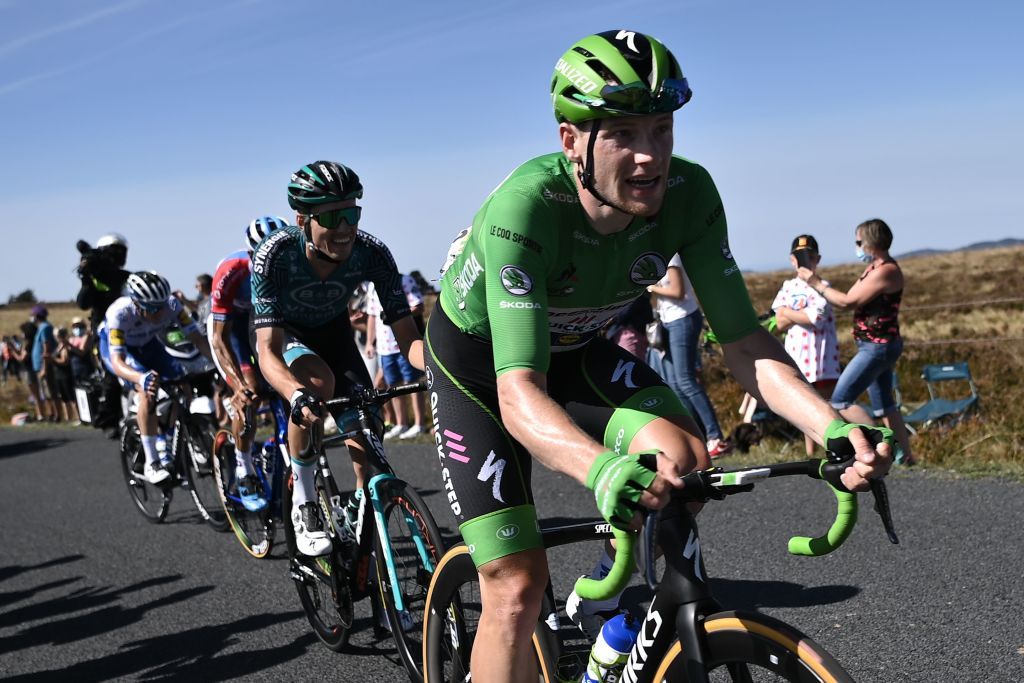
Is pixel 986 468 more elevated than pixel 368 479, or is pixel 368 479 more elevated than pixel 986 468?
pixel 368 479

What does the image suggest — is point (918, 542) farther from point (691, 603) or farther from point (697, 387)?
point (691, 603)

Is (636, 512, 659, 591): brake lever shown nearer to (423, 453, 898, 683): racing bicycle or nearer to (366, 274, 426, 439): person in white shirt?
(423, 453, 898, 683): racing bicycle

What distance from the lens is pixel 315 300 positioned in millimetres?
5984

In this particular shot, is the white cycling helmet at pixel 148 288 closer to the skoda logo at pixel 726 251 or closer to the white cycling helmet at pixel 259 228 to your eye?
the white cycling helmet at pixel 259 228

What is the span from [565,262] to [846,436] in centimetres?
97

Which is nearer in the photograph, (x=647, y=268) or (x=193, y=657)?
(x=647, y=268)

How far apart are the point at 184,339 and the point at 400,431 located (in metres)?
3.43

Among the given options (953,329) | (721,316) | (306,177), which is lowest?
(953,329)

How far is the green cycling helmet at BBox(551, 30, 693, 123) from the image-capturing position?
8.55ft

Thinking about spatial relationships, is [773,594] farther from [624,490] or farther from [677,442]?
[624,490]

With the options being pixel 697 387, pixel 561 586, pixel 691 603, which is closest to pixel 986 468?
pixel 697 387

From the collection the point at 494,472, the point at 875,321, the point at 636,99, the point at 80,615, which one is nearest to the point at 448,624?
the point at 494,472

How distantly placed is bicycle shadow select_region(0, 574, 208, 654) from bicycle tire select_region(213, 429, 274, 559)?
60 cm

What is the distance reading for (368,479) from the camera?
481 centimetres
